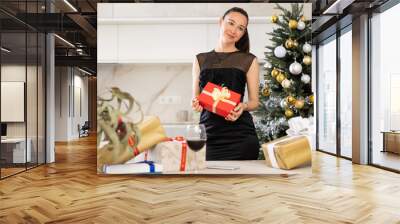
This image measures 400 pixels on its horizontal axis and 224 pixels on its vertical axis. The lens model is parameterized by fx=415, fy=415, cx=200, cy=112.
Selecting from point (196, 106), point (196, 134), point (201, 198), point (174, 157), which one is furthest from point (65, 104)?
point (201, 198)

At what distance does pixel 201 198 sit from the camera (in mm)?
4012

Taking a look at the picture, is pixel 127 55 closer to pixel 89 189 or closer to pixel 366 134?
pixel 89 189

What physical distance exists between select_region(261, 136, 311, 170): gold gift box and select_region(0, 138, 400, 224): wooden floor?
214 mm

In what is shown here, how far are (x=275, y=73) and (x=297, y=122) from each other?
650mm

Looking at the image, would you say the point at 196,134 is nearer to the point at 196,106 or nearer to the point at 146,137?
the point at 196,106

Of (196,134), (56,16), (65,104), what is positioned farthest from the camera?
(65,104)

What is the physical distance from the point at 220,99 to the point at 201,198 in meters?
1.34

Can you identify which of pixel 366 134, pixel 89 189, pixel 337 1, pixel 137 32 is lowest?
pixel 89 189

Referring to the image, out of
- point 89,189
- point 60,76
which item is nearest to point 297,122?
point 89,189

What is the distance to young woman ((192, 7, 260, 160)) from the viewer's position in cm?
493

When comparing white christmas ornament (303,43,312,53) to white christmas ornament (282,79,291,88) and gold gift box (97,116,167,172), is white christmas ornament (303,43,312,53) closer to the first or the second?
white christmas ornament (282,79,291,88)

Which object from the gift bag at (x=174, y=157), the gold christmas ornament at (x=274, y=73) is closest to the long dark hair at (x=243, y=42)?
the gold christmas ornament at (x=274, y=73)

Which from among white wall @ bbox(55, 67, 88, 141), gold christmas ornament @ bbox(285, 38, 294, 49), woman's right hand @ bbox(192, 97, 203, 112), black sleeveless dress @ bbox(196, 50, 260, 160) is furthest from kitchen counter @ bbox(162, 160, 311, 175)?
white wall @ bbox(55, 67, 88, 141)

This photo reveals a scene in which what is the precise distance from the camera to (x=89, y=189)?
4555 mm
